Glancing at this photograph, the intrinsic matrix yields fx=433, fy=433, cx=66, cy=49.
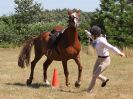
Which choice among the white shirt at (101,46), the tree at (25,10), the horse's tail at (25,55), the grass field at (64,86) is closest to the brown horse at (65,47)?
the horse's tail at (25,55)

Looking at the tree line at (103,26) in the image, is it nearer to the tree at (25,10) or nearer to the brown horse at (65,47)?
the tree at (25,10)

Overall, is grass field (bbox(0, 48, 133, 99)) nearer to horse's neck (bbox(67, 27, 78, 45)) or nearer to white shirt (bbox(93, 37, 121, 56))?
white shirt (bbox(93, 37, 121, 56))

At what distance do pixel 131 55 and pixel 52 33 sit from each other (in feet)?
39.9

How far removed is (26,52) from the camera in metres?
15.6

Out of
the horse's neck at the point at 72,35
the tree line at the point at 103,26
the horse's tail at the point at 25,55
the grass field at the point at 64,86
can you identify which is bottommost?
the tree line at the point at 103,26

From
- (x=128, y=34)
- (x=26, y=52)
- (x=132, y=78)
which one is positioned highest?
(x=26, y=52)

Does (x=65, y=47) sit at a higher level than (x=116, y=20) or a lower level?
higher

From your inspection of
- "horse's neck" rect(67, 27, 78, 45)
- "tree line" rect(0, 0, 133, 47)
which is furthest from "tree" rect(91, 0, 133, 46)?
"horse's neck" rect(67, 27, 78, 45)

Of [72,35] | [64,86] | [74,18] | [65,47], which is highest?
[74,18]

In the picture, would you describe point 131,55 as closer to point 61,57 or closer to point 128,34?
point 128,34

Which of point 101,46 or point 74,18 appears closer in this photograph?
point 101,46

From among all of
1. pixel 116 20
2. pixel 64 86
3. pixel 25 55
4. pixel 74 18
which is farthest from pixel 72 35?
pixel 116 20

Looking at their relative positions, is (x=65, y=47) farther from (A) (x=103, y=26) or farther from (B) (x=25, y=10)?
(B) (x=25, y=10)

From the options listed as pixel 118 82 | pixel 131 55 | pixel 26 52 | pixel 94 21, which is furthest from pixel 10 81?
pixel 94 21
